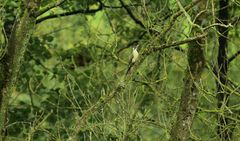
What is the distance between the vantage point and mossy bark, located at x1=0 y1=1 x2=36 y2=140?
461cm

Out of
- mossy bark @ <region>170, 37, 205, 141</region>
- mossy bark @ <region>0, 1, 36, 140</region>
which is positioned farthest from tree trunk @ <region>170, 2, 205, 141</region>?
mossy bark @ <region>0, 1, 36, 140</region>

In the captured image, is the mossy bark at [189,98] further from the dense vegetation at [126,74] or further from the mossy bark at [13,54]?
the mossy bark at [13,54]

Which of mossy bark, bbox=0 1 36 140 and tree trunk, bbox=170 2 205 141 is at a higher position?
mossy bark, bbox=0 1 36 140

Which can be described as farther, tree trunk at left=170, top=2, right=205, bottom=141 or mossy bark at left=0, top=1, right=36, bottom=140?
mossy bark at left=0, top=1, right=36, bottom=140

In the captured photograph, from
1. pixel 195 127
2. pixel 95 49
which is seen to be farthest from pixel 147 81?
pixel 95 49

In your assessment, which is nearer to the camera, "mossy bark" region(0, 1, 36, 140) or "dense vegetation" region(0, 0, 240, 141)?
"dense vegetation" region(0, 0, 240, 141)

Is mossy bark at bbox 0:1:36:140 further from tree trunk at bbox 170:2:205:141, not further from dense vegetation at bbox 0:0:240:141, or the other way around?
tree trunk at bbox 170:2:205:141

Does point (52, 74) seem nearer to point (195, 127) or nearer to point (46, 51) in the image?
point (46, 51)

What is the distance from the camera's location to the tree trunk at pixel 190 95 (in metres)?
4.30

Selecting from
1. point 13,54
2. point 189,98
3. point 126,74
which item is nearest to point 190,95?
point 189,98

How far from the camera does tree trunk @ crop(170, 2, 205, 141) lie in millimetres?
4297

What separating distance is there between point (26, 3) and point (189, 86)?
1455 mm

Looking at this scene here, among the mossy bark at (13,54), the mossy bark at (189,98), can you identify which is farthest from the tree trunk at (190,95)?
the mossy bark at (13,54)

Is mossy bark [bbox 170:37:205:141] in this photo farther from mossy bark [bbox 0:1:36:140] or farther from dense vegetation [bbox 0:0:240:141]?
mossy bark [bbox 0:1:36:140]
